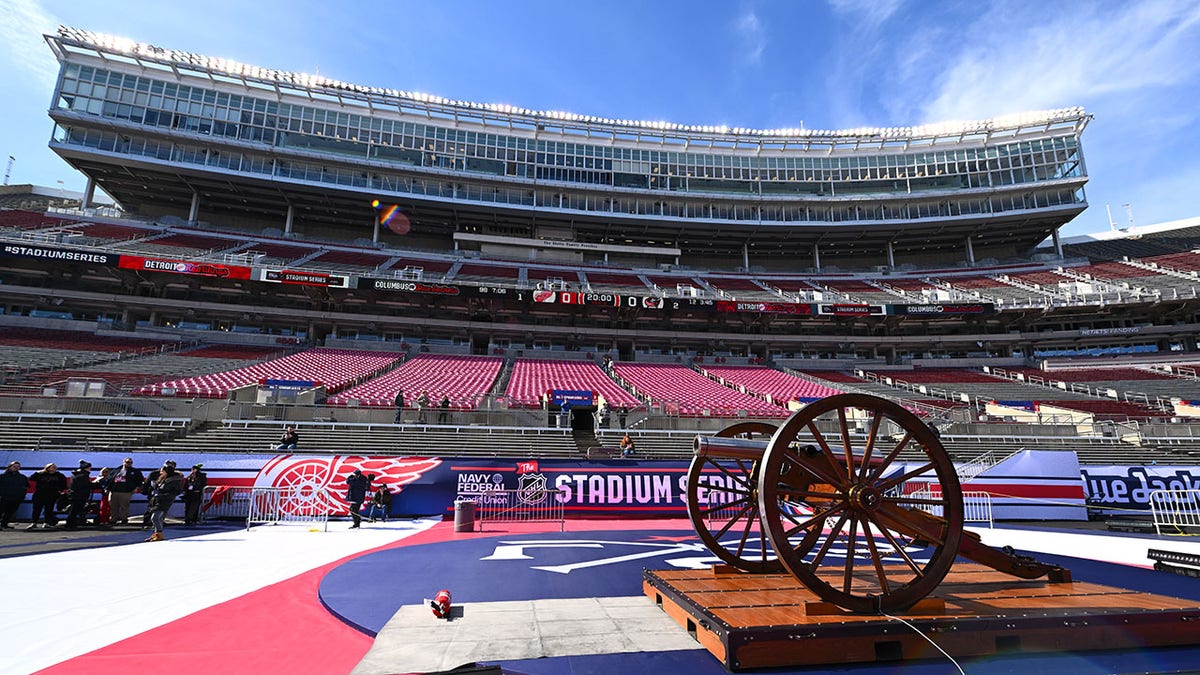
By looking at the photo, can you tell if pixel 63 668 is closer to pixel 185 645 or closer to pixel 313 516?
pixel 185 645

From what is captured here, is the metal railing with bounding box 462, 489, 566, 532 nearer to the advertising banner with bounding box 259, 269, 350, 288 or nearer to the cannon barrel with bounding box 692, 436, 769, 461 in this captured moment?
the cannon barrel with bounding box 692, 436, 769, 461

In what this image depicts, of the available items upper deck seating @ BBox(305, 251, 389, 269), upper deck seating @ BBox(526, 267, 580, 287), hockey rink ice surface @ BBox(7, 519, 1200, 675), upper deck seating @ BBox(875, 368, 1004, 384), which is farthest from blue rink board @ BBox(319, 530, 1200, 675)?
upper deck seating @ BBox(305, 251, 389, 269)

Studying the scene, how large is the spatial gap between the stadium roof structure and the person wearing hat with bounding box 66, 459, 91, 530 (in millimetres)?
33482

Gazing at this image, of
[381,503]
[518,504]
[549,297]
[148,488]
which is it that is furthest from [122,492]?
[549,297]

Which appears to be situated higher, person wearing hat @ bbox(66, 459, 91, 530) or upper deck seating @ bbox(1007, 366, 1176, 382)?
upper deck seating @ bbox(1007, 366, 1176, 382)

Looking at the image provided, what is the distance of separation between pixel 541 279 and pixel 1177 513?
117 ft

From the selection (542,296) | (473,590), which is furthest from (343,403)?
(473,590)

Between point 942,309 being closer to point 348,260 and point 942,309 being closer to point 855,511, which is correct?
point 855,511

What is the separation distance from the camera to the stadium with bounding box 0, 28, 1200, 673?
17766 millimetres

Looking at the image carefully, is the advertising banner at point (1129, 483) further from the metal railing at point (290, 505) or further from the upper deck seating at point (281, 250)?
the upper deck seating at point (281, 250)

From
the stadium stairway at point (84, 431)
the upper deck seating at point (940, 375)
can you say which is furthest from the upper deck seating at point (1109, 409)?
the stadium stairway at point (84, 431)

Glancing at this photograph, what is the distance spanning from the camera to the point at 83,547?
9.34 meters

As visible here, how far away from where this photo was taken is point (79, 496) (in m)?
11.8

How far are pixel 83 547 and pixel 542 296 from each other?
25971 millimetres
